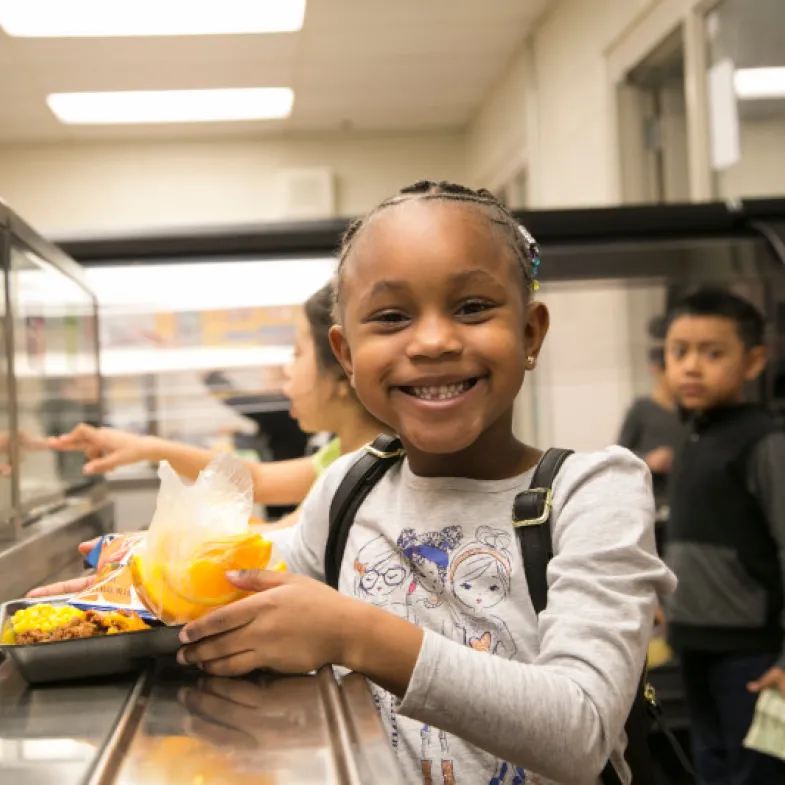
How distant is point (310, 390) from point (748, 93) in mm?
2344

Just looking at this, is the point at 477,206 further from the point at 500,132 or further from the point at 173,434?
the point at 500,132

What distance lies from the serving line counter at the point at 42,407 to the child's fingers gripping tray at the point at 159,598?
0.94 ft

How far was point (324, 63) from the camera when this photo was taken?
5828mm

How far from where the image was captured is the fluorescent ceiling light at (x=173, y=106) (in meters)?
6.16

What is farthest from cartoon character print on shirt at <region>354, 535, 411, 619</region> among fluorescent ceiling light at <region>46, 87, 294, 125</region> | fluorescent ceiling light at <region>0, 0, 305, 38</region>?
fluorescent ceiling light at <region>46, 87, 294, 125</region>

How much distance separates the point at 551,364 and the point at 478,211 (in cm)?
221

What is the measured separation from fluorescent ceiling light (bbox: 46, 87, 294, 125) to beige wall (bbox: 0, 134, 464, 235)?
Answer: 46cm

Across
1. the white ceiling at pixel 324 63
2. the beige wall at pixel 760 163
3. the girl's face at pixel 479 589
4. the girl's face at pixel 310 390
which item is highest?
the white ceiling at pixel 324 63

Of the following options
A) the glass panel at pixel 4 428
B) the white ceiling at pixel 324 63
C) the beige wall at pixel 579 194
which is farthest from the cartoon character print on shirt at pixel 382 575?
the white ceiling at pixel 324 63

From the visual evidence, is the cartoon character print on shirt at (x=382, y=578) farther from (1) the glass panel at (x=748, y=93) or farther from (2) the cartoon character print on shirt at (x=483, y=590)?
(1) the glass panel at (x=748, y=93)

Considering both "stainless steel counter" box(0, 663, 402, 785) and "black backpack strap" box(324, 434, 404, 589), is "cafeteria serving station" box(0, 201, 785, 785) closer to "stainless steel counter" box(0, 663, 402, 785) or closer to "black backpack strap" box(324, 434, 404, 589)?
"stainless steel counter" box(0, 663, 402, 785)

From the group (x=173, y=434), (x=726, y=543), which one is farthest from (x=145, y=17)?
(x=726, y=543)

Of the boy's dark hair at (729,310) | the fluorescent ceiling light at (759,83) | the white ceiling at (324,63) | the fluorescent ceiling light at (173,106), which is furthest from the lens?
the fluorescent ceiling light at (173,106)

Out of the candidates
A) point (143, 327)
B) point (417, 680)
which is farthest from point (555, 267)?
point (417, 680)
